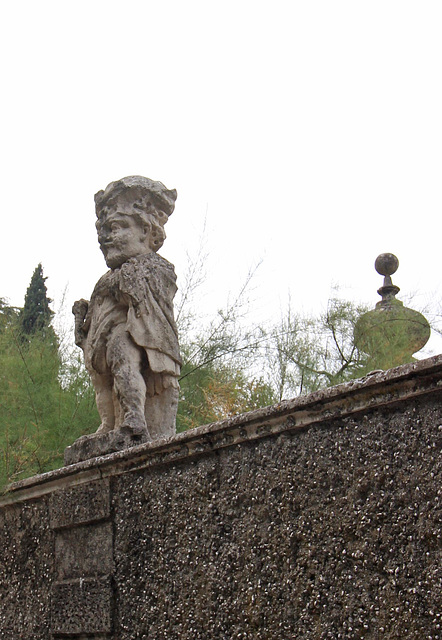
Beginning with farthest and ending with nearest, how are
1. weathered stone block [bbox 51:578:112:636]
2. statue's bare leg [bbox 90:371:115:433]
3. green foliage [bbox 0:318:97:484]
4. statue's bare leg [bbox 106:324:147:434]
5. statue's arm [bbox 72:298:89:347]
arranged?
green foliage [bbox 0:318:97:484]
statue's arm [bbox 72:298:89:347]
statue's bare leg [bbox 90:371:115:433]
statue's bare leg [bbox 106:324:147:434]
weathered stone block [bbox 51:578:112:636]

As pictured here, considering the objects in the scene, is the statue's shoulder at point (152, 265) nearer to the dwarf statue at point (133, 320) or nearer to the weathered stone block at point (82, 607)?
the dwarf statue at point (133, 320)

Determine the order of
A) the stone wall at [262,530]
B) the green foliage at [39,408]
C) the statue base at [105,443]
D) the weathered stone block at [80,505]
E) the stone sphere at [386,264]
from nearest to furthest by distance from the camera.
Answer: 1. the stone wall at [262,530]
2. the weathered stone block at [80,505]
3. the statue base at [105,443]
4. the green foliage at [39,408]
5. the stone sphere at [386,264]

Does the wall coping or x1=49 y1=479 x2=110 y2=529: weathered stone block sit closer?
the wall coping

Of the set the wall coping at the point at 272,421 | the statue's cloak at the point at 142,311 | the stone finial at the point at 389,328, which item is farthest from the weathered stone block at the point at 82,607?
the stone finial at the point at 389,328

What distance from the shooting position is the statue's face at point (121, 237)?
18.2 ft

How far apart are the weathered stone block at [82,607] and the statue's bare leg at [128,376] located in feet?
3.19

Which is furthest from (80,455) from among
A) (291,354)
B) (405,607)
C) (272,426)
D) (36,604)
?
(291,354)

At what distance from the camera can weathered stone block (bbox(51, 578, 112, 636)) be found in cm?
429

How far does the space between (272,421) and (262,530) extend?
0.48m

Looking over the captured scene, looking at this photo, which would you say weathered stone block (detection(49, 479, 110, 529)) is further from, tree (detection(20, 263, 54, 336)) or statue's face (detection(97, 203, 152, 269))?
tree (detection(20, 263, 54, 336))

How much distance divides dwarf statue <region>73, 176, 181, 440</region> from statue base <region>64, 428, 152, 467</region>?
3cm

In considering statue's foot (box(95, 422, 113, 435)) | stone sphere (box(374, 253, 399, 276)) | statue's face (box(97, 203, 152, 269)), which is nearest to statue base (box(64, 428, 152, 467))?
statue's foot (box(95, 422, 113, 435))

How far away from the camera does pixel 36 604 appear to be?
486cm

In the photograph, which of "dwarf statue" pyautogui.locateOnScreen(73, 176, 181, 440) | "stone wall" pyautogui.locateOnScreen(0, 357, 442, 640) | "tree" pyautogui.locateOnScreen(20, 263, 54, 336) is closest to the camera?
"stone wall" pyautogui.locateOnScreen(0, 357, 442, 640)
